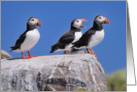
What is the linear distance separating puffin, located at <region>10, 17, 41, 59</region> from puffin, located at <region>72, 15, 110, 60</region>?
44.3 inches

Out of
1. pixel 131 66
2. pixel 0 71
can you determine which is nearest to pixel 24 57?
pixel 0 71

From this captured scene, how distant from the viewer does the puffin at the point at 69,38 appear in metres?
10.4

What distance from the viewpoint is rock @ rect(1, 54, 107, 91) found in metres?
9.21

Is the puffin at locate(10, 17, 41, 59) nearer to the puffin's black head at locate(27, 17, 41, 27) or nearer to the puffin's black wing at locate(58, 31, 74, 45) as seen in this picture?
the puffin's black head at locate(27, 17, 41, 27)

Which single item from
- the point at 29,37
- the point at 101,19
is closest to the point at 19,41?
the point at 29,37

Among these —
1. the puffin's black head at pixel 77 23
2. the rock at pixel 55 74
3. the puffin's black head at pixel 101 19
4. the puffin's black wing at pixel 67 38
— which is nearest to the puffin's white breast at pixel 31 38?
the rock at pixel 55 74

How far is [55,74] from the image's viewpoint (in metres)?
9.23

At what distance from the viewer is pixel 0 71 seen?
9758 millimetres

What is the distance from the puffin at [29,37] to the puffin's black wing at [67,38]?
0.75m

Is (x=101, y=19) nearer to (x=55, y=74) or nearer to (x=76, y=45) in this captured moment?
(x=76, y=45)

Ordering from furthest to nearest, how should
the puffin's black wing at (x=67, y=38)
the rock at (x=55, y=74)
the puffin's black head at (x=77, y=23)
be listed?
the puffin's black head at (x=77, y=23)
the puffin's black wing at (x=67, y=38)
the rock at (x=55, y=74)

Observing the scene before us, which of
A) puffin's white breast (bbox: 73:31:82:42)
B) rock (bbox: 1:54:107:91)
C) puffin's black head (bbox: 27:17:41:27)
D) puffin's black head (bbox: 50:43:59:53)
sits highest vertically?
puffin's black head (bbox: 27:17:41:27)

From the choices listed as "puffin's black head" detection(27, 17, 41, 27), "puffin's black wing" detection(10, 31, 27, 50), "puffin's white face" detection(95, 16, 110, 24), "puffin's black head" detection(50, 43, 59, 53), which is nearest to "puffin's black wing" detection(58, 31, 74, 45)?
"puffin's black head" detection(50, 43, 59, 53)

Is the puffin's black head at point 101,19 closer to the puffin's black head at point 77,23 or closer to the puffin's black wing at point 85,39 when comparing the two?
the puffin's black wing at point 85,39
